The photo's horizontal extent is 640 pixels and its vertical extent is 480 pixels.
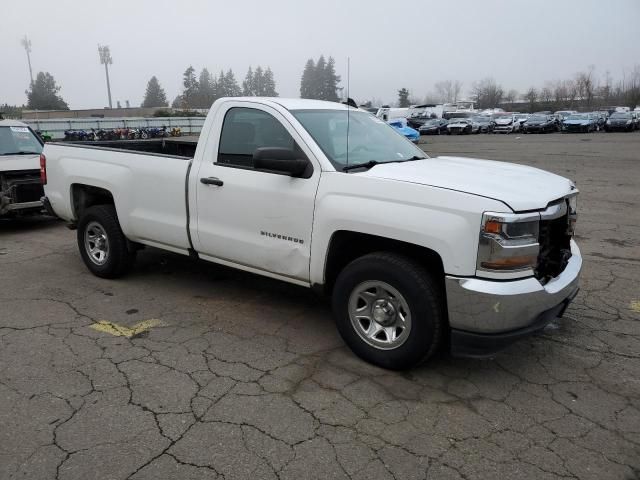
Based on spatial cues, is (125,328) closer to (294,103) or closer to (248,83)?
(294,103)

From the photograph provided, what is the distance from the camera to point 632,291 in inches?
206

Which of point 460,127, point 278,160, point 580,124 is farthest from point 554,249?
point 460,127

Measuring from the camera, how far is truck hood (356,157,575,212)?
3.30m

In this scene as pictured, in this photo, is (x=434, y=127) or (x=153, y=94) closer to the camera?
(x=434, y=127)

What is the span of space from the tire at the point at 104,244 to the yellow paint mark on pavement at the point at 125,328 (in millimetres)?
1123

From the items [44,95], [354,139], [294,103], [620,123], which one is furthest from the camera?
[44,95]

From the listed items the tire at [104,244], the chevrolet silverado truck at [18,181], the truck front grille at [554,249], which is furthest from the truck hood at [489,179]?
the chevrolet silverado truck at [18,181]

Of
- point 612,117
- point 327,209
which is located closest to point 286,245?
point 327,209

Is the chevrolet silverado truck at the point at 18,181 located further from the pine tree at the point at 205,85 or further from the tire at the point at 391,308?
the pine tree at the point at 205,85

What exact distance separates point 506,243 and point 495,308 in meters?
0.40

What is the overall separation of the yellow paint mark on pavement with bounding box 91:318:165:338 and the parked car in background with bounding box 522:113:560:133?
134 feet

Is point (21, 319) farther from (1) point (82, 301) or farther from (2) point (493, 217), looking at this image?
(2) point (493, 217)

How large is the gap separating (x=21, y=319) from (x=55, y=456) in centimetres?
228

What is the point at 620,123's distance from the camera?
37.2m
